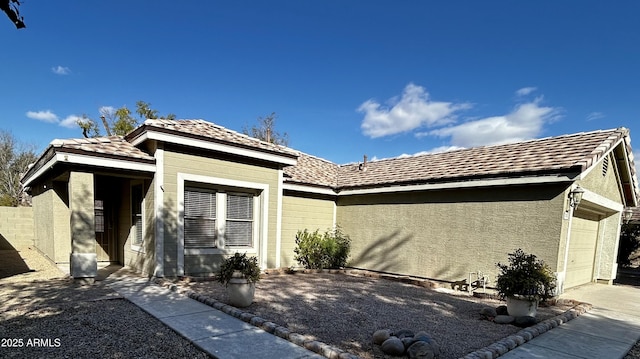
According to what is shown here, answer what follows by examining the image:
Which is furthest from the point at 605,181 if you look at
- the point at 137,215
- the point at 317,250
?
the point at 137,215

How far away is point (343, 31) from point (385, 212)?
765 cm

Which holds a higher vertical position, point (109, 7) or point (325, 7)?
point (325, 7)

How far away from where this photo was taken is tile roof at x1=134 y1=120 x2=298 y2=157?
7.70m

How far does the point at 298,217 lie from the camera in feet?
37.3

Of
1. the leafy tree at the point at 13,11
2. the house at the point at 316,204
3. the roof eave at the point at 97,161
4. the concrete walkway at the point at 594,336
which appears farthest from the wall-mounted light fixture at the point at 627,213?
the leafy tree at the point at 13,11

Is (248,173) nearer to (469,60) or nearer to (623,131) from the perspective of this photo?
(469,60)

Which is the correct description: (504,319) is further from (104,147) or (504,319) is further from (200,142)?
(104,147)

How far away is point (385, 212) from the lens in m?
11.0

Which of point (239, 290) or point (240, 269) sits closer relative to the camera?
point (239, 290)

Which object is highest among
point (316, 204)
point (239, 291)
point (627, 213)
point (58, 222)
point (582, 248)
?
point (627, 213)

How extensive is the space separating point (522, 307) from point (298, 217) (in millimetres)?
7295

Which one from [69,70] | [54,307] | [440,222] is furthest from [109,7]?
[440,222]

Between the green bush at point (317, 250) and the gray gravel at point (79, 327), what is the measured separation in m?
5.99

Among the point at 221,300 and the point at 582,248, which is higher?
the point at 582,248
